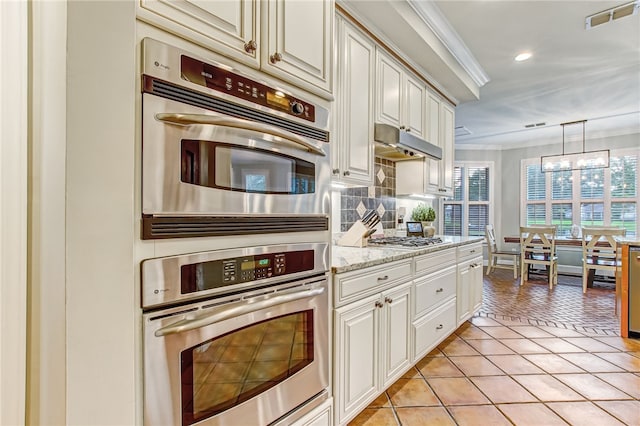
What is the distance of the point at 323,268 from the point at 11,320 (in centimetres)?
100

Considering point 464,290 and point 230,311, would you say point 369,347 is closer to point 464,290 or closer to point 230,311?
point 230,311

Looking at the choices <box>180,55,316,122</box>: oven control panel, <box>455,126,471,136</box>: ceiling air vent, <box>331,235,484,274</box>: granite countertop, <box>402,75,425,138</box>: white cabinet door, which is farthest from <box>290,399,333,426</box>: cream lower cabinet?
<box>455,126,471,136</box>: ceiling air vent

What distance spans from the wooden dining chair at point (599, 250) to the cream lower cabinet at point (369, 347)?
435 cm

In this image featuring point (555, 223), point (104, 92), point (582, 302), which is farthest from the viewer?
point (555, 223)

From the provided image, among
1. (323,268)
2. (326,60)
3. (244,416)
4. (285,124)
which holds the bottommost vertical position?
(244,416)

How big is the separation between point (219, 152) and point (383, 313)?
1.34 m

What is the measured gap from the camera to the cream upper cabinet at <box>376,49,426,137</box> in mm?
2582

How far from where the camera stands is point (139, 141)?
2.74 feet

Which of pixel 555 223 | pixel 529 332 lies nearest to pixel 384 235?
pixel 529 332

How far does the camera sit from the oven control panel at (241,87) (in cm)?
95

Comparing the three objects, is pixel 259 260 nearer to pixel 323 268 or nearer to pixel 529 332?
pixel 323 268

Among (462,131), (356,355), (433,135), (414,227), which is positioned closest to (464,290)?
(414,227)

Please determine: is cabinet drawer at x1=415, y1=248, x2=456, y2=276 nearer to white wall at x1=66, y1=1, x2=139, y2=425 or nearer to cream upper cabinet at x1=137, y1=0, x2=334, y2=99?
cream upper cabinet at x1=137, y1=0, x2=334, y2=99

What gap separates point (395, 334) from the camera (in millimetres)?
1997
